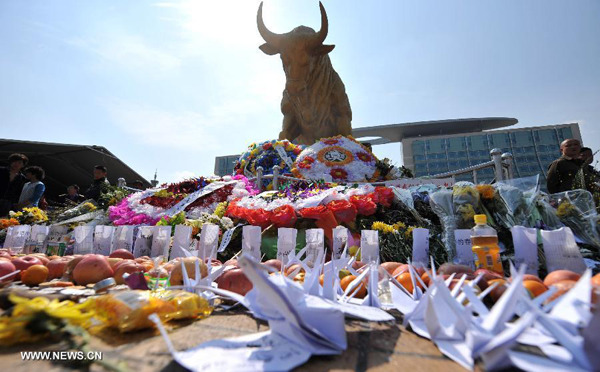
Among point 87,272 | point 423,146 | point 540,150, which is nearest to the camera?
point 87,272

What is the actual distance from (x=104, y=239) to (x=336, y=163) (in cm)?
520

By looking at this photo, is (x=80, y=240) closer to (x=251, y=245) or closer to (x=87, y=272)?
(x=87, y=272)

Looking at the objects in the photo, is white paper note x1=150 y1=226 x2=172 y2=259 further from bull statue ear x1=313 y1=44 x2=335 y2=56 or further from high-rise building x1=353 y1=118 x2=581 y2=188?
high-rise building x1=353 y1=118 x2=581 y2=188

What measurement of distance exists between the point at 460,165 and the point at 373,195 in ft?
87.8

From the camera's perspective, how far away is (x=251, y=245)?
2445 millimetres

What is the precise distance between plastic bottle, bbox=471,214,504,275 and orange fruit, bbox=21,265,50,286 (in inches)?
102

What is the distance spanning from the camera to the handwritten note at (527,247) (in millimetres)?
1859

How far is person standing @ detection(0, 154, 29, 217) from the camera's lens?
5543 millimetres

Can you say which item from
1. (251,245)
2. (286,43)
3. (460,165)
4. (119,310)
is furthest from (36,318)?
(460,165)

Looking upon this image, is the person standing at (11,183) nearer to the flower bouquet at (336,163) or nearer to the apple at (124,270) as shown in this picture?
the flower bouquet at (336,163)

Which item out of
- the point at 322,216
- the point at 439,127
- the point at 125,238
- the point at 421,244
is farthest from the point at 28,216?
the point at 439,127

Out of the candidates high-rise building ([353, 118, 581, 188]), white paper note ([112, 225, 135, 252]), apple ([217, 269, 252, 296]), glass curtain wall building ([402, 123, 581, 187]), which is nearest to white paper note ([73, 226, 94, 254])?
white paper note ([112, 225, 135, 252])

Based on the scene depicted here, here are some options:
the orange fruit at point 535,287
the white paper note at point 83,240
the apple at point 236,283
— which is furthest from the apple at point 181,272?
the white paper note at point 83,240

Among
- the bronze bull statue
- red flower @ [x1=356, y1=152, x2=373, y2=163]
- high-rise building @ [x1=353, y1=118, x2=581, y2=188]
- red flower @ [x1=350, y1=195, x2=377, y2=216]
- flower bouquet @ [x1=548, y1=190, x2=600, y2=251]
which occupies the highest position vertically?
high-rise building @ [x1=353, y1=118, x2=581, y2=188]
